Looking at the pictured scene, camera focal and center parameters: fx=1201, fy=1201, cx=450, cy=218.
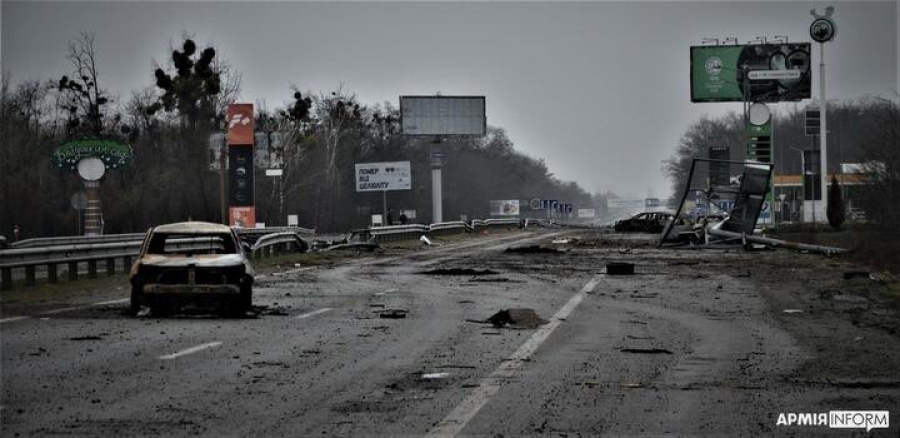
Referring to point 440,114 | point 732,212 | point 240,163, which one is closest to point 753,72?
point 732,212

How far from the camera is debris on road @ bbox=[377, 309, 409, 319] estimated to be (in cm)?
1764

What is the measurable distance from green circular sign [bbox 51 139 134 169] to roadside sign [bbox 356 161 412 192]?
48.5 m

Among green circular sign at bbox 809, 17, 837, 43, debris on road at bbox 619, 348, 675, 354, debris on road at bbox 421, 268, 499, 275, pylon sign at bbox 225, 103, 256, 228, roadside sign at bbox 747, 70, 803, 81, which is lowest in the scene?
debris on road at bbox 421, 268, 499, 275

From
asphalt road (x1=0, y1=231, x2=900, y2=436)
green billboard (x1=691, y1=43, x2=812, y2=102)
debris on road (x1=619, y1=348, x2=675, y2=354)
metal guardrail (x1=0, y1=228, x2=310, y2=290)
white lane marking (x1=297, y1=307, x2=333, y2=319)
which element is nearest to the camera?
asphalt road (x1=0, y1=231, x2=900, y2=436)

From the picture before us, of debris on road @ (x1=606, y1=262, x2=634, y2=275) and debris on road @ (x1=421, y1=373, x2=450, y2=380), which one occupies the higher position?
debris on road @ (x1=421, y1=373, x2=450, y2=380)

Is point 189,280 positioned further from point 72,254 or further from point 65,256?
point 72,254

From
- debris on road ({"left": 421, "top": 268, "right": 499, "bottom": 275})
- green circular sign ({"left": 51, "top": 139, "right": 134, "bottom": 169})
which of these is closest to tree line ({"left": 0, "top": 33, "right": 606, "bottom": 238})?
green circular sign ({"left": 51, "top": 139, "right": 134, "bottom": 169})

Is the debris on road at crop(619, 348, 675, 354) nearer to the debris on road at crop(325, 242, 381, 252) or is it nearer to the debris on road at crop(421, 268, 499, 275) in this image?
the debris on road at crop(421, 268, 499, 275)

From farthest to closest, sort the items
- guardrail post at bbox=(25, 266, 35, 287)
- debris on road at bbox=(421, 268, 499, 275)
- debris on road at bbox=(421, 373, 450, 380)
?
debris on road at bbox=(421, 268, 499, 275), guardrail post at bbox=(25, 266, 35, 287), debris on road at bbox=(421, 373, 450, 380)

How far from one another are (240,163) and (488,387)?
45.7 metres

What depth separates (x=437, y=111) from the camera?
348 ft

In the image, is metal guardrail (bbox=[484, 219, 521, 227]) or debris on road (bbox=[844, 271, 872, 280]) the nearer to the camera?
debris on road (bbox=[844, 271, 872, 280])

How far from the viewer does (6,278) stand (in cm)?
2372

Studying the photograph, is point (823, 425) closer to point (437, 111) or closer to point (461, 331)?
point (461, 331)
